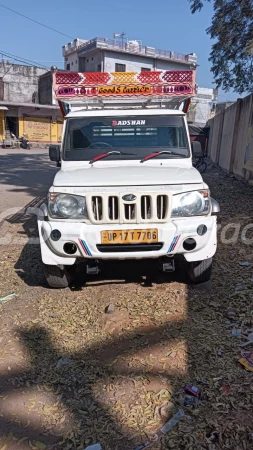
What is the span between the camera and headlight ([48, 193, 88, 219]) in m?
3.45

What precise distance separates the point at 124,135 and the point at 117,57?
4406 cm

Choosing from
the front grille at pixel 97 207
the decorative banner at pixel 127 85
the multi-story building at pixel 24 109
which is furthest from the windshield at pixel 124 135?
the multi-story building at pixel 24 109

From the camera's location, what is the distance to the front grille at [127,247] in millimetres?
3432

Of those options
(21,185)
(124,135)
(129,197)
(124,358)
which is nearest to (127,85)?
(124,135)

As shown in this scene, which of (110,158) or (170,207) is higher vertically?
(110,158)

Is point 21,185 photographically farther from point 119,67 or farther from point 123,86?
point 119,67

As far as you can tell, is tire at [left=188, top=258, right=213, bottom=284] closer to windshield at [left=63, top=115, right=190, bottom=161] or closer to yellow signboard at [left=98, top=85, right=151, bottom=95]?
windshield at [left=63, top=115, right=190, bottom=161]

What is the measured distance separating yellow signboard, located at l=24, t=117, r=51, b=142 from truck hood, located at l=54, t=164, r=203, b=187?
3156cm

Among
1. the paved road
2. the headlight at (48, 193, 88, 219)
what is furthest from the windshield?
the paved road

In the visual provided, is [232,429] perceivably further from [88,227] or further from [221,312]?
[88,227]

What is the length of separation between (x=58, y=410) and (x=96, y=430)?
1.01ft

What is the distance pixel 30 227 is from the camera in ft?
22.6

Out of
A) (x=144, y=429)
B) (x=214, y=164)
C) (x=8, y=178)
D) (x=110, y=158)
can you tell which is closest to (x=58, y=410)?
(x=144, y=429)

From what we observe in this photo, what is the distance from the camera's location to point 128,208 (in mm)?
3395
